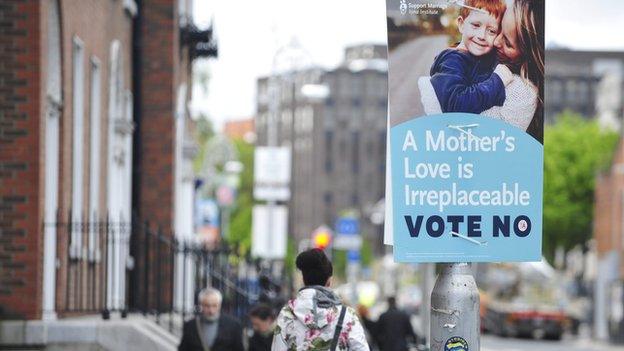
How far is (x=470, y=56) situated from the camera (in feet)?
27.6

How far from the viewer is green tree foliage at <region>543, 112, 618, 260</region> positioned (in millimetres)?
99500

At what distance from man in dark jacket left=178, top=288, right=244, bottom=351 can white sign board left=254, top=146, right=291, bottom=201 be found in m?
25.0

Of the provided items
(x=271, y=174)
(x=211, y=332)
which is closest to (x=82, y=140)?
(x=211, y=332)

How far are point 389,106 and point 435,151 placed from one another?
1.04 feet

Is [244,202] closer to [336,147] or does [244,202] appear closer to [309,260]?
[336,147]

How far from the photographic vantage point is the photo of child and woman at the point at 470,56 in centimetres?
836

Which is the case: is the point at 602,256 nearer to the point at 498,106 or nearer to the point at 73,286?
the point at 73,286

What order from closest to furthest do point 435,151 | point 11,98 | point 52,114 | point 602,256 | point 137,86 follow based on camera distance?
point 435,151, point 11,98, point 52,114, point 137,86, point 602,256

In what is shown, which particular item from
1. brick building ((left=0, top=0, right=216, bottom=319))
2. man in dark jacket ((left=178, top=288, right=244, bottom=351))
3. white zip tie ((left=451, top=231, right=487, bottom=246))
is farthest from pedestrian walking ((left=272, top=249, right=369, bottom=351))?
brick building ((left=0, top=0, right=216, bottom=319))

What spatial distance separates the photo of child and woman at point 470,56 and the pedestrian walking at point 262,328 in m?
4.92

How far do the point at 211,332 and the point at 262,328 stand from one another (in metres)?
0.69

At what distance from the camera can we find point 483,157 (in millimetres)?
8305

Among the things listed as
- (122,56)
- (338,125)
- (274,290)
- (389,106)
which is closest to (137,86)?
(122,56)

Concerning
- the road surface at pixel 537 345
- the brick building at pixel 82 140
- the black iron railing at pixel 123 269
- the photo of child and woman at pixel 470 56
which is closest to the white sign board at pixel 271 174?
the road surface at pixel 537 345
